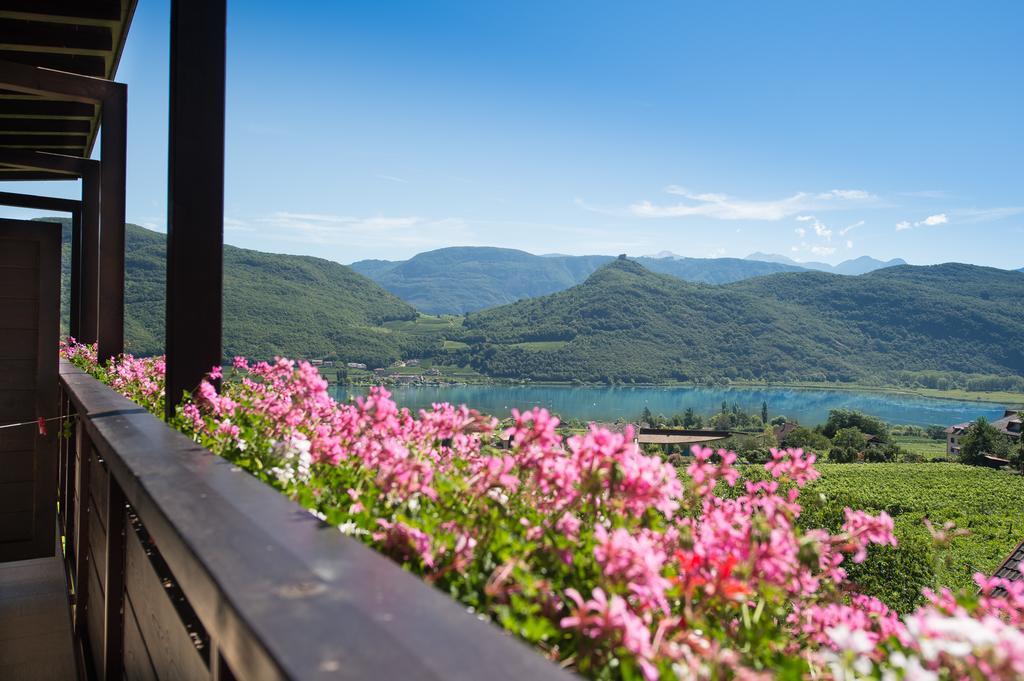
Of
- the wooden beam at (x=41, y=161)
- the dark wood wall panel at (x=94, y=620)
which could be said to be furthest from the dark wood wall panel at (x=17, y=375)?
the dark wood wall panel at (x=94, y=620)

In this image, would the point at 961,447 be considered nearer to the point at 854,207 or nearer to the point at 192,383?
the point at 192,383

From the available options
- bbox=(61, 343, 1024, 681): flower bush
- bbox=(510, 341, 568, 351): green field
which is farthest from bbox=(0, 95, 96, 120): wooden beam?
bbox=(510, 341, 568, 351): green field

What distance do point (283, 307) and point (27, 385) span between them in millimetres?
41537

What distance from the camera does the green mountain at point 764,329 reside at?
78688 mm

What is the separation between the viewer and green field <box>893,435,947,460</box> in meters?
45.3

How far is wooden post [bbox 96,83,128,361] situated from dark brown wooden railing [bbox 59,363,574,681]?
10.9 ft

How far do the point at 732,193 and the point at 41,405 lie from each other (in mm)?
131707

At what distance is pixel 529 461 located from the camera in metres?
0.96

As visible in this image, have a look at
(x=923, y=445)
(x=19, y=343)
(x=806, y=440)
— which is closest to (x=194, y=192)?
(x=19, y=343)

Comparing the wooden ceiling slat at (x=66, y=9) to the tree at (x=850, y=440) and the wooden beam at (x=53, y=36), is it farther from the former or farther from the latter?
the tree at (x=850, y=440)

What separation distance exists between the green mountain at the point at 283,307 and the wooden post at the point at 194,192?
1980 cm

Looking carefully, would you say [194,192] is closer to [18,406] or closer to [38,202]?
[18,406]

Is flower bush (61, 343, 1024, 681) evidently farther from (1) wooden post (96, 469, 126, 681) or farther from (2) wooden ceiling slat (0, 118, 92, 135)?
(2) wooden ceiling slat (0, 118, 92, 135)

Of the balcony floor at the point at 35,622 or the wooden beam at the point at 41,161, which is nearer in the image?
the balcony floor at the point at 35,622
